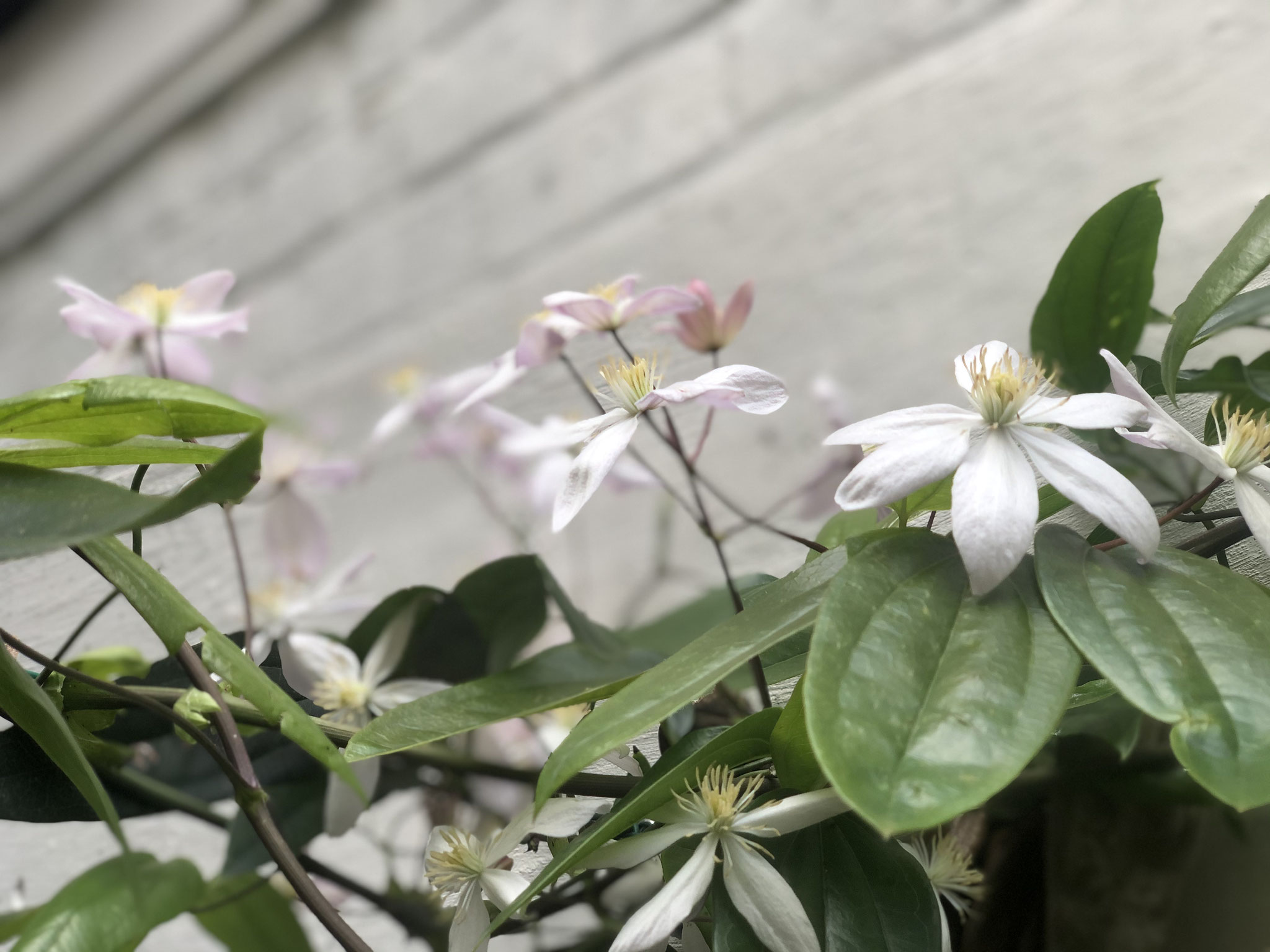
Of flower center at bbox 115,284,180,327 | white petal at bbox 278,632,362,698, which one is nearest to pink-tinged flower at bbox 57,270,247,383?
flower center at bbox 115,284,180,327

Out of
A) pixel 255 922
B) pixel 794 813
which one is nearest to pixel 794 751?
pixel 794 813

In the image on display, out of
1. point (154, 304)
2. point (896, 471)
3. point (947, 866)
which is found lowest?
point (947, 866)

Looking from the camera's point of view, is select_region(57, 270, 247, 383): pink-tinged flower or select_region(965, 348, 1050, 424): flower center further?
select_region(57, 270, 247, 383): pink-tinged flower

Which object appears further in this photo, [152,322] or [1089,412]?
[152,322]

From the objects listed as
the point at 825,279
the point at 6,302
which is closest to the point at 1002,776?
the point at 825,279

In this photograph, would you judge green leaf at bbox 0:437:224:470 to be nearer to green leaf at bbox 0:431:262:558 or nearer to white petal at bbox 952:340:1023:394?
green leaf at bbox 0:431:262:558

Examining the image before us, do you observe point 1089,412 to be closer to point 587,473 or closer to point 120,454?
point 587,473

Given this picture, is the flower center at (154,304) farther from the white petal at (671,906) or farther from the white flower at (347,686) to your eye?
the white petal at (671,906)
